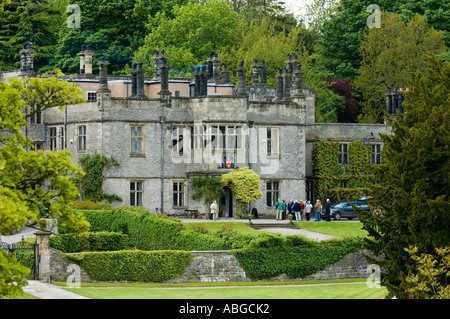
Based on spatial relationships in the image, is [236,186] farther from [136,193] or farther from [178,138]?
[136,193]

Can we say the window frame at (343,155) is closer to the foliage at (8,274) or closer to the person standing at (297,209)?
the person standing at (297,209)

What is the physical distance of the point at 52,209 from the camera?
2491 centimetres

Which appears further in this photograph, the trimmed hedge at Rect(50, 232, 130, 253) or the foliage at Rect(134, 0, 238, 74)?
the foliage at Rect(134, 0, 238, 74)

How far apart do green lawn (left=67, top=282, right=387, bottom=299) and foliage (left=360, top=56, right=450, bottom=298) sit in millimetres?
2458

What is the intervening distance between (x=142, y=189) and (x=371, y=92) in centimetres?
3259

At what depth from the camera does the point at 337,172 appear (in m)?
63.6

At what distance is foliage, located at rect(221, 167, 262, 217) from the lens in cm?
5531

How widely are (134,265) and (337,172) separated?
87.6ft

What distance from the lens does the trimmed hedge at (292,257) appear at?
40.7 m

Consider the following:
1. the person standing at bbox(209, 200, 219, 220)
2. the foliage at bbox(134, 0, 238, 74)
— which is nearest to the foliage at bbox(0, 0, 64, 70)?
the foliage at bbox(134, 0, 238, 74)

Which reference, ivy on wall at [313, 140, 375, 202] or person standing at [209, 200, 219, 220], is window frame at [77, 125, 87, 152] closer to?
person standing at [209, 200, 219, 220]

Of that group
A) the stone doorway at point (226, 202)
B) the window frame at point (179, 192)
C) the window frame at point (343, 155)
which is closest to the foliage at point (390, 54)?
the window frame at point (343, 155)

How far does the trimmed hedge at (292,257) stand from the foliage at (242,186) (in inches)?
509
